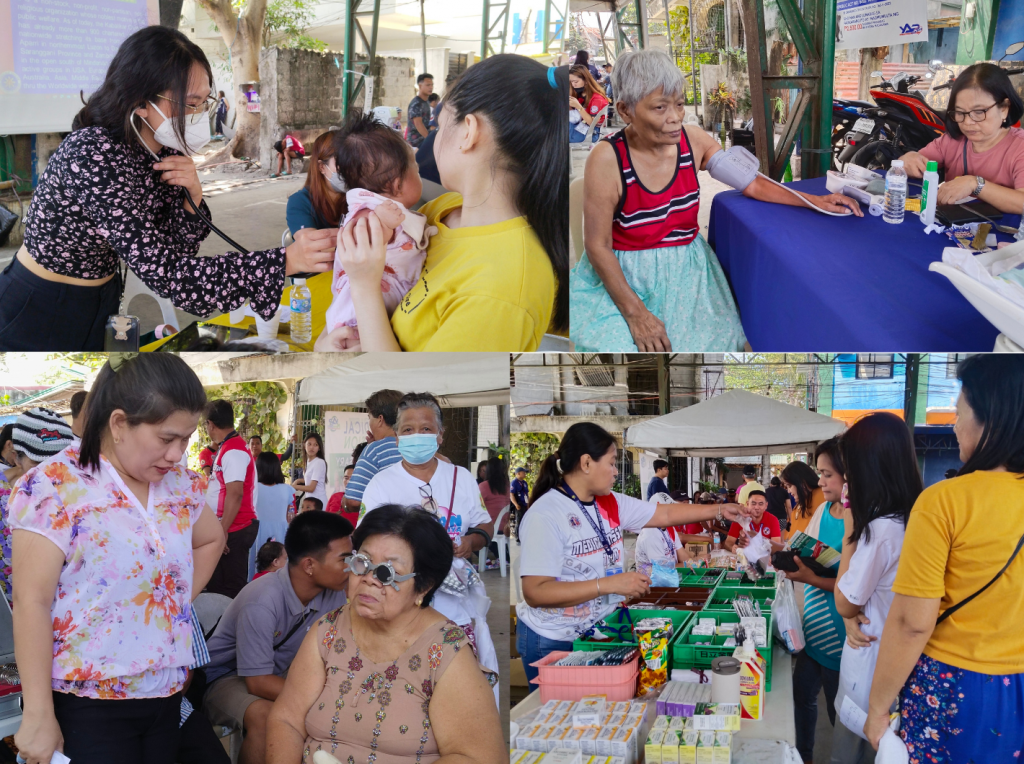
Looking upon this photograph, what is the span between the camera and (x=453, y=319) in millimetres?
2096

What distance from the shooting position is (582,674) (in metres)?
2.30

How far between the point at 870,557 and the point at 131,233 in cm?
221

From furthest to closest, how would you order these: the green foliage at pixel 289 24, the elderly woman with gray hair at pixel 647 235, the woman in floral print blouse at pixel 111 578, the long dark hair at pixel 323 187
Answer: the elderly woman with gray hair at pixel 647 235, the green foliage at pixel 289 24, the long dark hair at pixel 323 187, the woman in floral print blouse at pixel 111 578

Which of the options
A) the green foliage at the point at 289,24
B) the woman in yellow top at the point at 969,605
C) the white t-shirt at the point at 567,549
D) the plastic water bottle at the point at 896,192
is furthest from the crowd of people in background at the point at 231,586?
the plastic water bottle at the point at 896,192

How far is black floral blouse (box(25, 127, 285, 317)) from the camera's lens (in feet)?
7.30

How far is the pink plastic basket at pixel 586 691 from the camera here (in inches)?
90.0

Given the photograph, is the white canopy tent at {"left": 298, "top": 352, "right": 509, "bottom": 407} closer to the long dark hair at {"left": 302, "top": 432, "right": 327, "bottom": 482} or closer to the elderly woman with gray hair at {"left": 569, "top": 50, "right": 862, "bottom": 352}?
the long dark hair at {"left": 302, "top": 432, "right": 327, "bottom": 482}

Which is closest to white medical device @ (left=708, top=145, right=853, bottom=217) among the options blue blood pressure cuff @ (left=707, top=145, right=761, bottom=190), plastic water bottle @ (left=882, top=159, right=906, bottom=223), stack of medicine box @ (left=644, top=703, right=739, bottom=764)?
blue blood pressure cuff @ (left=707, top=145, right=761, bottom=190)

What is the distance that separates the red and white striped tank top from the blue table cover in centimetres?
20

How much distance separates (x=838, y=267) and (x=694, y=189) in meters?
0.50

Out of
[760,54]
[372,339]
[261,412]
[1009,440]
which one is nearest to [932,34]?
[760,54]

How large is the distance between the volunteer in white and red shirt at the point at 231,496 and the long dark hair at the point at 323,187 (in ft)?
2.25

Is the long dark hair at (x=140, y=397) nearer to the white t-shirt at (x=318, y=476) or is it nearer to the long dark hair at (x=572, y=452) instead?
the white t-shirt at (x=318, y=476)

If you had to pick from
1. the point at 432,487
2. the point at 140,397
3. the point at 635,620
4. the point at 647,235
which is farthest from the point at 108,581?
the point at 647,235
